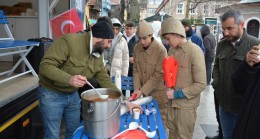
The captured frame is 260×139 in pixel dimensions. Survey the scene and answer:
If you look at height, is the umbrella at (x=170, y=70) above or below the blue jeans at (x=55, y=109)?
above

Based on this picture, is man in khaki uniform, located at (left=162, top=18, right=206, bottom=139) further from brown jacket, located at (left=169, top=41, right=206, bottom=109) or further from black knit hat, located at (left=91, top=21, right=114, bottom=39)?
black knit hat, located at (left=91, top=21, right=114, bottom=39)

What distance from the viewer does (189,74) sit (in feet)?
8.07

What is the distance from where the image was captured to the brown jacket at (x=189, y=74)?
2.40 metres

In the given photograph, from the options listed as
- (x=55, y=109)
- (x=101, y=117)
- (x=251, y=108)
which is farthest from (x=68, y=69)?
(x=251, y=108)

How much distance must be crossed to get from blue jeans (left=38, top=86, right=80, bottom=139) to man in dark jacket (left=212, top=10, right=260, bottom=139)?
1.50m

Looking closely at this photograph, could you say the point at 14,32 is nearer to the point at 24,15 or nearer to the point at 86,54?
the point at 24,15

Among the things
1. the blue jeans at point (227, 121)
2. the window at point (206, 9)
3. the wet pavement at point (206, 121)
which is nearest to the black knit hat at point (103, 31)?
the blue jeans at point (227, 121)

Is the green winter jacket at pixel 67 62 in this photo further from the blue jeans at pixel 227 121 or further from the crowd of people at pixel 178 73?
the blue jeans at pixel 227 121

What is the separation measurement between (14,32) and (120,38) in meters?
3.64

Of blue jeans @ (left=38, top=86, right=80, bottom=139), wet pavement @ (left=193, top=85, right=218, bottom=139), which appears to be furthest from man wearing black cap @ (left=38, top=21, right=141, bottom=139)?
wet pavement @ (left=193, top=85, right=218, bottom=139)

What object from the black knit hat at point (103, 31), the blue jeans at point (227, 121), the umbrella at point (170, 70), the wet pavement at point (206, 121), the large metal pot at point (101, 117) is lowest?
the wet pavement at point (206, 121)

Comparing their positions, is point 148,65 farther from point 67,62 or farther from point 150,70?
point 67,62

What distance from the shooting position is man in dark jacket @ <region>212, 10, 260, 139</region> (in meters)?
2.23

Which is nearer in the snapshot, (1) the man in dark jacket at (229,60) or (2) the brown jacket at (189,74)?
(1) the man in dark jacket at (229,60)
